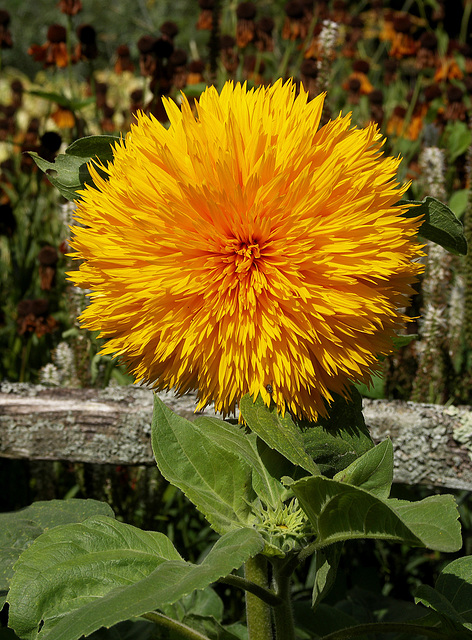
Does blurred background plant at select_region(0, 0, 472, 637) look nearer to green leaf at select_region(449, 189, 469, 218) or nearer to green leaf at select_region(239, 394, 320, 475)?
green leaf at select_region(449, 189, 469, 218)

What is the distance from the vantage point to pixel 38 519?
1.20m

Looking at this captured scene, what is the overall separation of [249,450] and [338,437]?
16 cm

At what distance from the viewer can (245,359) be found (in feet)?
2.75

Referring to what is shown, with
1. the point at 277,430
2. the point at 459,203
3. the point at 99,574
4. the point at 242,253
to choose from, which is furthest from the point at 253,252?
the point at 459,203

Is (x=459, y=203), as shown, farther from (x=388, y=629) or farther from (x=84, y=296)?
(x=388, y=629)

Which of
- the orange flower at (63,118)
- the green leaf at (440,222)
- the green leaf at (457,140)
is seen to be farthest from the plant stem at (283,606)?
the orange flower at (63,118)

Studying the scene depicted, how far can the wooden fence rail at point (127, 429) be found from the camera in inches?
57.9

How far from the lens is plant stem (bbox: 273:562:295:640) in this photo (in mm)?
934

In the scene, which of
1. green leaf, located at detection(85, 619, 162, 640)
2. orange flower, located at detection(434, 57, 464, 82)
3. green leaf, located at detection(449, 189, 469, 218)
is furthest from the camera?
orange flower, located at detection(434, 57, 464, 82)

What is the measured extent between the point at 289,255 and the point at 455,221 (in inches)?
11.3

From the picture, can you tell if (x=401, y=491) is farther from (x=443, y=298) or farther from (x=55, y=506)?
(x=55, y=506)

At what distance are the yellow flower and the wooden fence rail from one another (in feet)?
2.18

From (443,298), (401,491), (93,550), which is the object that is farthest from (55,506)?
(443,298)

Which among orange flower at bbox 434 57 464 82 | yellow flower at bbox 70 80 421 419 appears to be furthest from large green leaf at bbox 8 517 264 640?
orange flower at bbox 434 57 464 82
